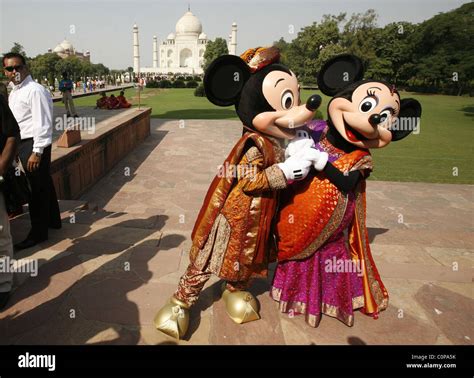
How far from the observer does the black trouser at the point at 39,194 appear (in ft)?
10.7

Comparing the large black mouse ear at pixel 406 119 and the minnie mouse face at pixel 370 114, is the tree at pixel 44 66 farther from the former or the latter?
the large black mouse ear at pixel 406 119

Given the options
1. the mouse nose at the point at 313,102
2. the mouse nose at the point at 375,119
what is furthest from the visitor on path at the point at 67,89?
the mouse nose at the point at 375,119

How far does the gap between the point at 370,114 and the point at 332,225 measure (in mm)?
761

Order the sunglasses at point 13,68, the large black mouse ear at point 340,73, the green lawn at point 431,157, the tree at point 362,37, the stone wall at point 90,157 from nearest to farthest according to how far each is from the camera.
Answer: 1. the large black mouse ear at point 340,73
2. the sunglasses at point 13,68
3. the stone wall at point 90,157
4. the green lawn at point 431,157
5. the tree at point 362,37

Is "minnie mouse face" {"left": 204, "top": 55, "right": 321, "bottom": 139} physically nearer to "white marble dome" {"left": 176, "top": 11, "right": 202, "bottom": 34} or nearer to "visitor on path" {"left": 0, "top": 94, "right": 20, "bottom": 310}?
"visitor on path" {"left": 0, "top": 94, "right": 20, "bottom": 310}

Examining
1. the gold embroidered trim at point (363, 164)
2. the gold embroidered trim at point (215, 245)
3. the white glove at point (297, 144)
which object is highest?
the white glove at point (297, 144)

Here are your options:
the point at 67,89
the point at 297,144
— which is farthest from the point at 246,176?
the point at 67,89

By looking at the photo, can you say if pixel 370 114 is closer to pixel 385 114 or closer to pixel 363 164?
pixel 385 114

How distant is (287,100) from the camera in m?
2.18

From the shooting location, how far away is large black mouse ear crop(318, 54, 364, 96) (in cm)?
250

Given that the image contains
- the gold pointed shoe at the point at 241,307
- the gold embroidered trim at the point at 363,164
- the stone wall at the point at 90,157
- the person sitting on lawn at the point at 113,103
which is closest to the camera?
the gold embroidered trim at the point at 363,164

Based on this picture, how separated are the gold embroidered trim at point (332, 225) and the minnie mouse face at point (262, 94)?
563 mm
